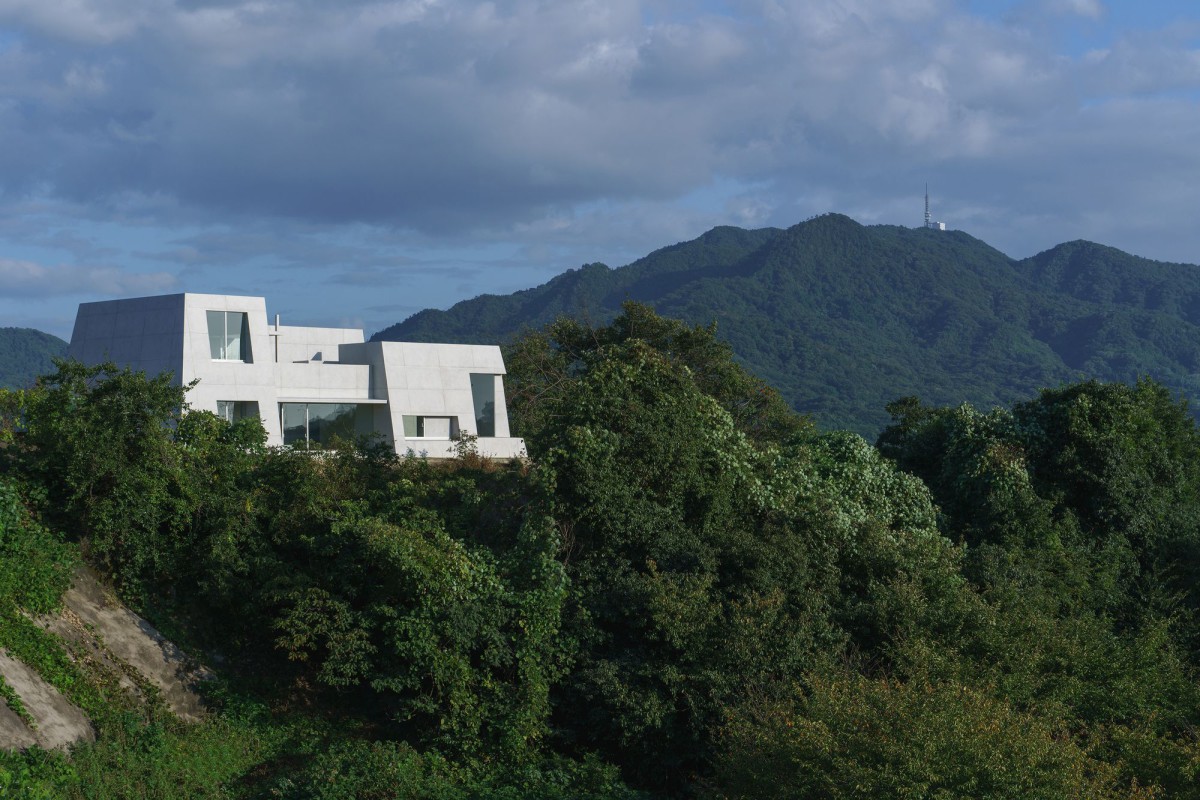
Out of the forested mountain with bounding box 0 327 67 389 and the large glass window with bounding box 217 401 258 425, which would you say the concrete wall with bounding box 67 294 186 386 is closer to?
the large glass window with bounding box 217 401 258 425

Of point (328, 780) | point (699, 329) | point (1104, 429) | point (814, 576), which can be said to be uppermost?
point (699, 329)

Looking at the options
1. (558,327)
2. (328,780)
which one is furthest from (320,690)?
(558,327)

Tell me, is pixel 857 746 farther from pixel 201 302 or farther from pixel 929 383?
pixel 929 383

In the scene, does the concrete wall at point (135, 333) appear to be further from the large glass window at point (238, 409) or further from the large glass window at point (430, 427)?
the large glass window at point (430, 427)

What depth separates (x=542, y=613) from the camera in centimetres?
2006

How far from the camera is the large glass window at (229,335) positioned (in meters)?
32.1

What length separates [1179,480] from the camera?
103 ft

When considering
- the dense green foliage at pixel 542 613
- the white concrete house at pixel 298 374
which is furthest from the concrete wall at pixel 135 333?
the dense green foliage at pixel 542 613

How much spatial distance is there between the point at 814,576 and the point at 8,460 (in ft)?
48.7

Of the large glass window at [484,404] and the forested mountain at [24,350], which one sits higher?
the forested mountain at [24,350]

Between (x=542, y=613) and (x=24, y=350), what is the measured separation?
100m

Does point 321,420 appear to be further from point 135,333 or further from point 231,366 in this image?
point 135,333

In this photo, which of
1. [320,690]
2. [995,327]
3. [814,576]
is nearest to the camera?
[320,690]

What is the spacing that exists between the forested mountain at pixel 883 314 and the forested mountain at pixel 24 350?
28697 millimetres
